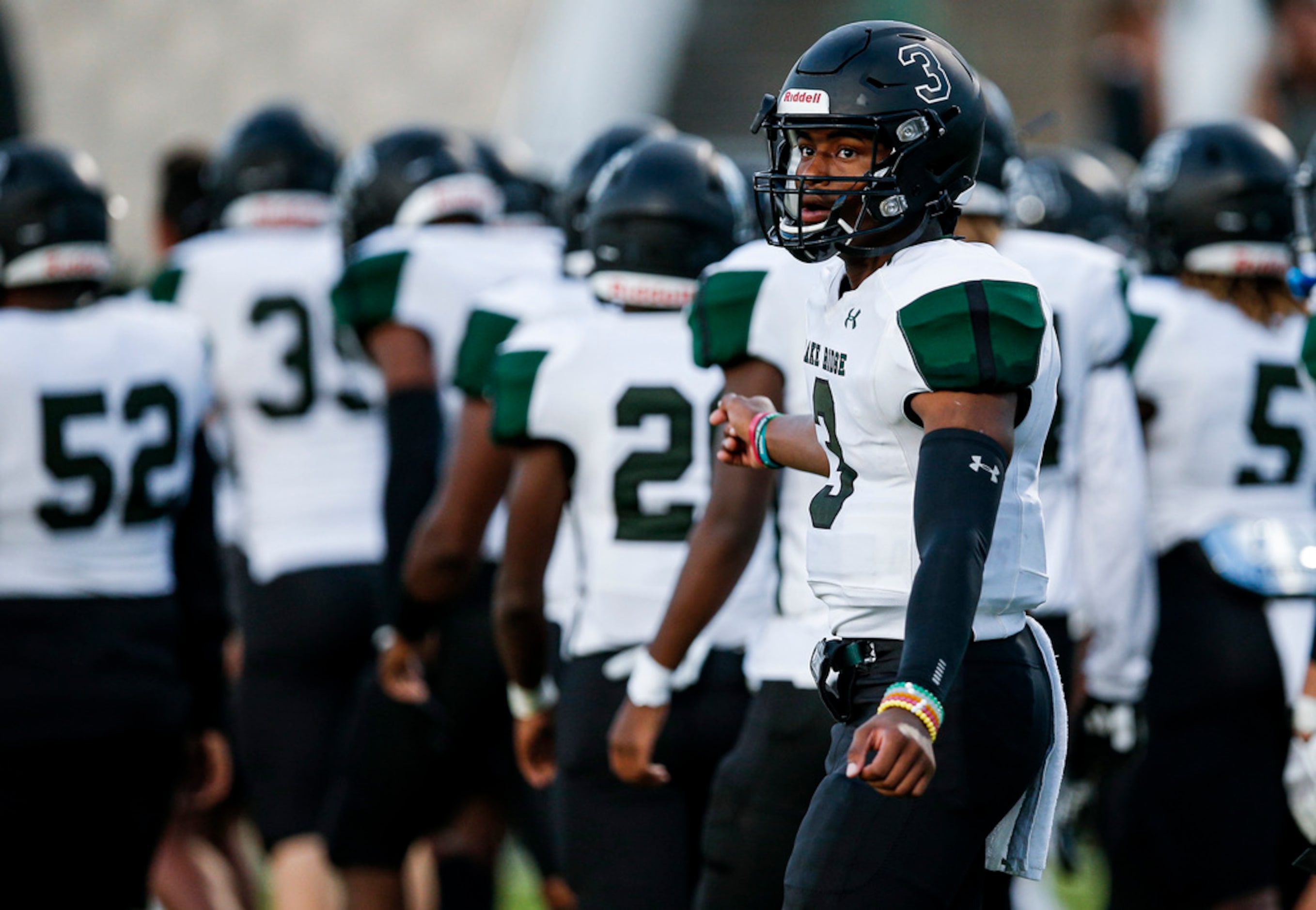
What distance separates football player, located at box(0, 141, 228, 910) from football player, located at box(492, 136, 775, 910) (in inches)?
38.2

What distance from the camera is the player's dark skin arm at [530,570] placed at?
3922 millimetres

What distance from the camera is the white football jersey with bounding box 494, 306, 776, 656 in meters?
3.85

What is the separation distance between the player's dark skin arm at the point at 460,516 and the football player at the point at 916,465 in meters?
1.67

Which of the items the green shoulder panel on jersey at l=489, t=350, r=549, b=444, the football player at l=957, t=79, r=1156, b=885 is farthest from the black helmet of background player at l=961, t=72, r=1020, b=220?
the green shoulder panel on jersey at l=489, t=350, r=549, b=444

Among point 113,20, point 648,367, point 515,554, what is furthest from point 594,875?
point 113,20

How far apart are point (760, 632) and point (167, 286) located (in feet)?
8.97

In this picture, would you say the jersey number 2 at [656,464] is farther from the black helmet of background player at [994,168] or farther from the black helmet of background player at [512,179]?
the black helmet of background player at [512,179]

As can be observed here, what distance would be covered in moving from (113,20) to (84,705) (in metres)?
13.2

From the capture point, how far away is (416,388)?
4969 mm

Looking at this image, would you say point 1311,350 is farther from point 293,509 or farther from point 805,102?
point 293,509

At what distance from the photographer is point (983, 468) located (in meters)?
2.51

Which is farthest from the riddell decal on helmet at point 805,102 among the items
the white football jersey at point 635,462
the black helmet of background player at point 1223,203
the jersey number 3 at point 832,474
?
the black helmet of background player at point 1223,203

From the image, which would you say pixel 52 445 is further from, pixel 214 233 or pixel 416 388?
pixel 214 233

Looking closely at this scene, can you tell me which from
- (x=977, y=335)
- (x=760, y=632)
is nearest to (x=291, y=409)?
(x=760, y=632)
